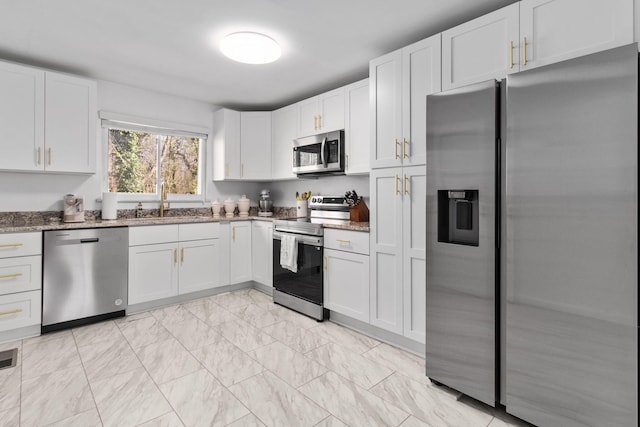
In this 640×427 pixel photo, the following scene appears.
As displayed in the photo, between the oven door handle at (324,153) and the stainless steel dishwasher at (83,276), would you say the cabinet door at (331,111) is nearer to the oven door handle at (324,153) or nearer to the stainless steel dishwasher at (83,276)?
the oven door handle at (324,153)

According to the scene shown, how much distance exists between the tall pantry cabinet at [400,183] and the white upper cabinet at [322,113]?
0.68 meters

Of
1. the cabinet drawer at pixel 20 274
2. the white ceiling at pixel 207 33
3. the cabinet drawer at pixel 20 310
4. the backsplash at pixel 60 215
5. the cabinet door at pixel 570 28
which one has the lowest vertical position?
the cabinet drawer at pixel 20 310

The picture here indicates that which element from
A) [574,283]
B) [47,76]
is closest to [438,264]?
[574,283]

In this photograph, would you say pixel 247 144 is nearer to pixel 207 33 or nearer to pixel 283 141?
pixel 283 141

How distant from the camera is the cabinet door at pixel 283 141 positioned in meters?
4.00

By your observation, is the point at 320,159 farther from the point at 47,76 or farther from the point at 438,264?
the point at 47,76

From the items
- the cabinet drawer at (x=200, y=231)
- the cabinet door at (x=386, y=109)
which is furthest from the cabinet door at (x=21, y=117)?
the cabinet door at (x=386, y=109)

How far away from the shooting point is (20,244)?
8.70ft

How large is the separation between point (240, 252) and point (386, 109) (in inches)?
97.9

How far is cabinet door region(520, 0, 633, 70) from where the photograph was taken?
158 centimetres

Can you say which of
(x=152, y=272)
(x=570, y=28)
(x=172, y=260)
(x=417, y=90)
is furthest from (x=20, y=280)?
(x=570, y=28)

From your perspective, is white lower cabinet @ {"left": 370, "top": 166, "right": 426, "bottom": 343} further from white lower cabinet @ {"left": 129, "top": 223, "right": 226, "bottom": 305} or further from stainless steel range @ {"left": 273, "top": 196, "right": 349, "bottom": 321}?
white lower cabinet @ {"left": 129, "top": 223, "right": 226, "bottom": 305}

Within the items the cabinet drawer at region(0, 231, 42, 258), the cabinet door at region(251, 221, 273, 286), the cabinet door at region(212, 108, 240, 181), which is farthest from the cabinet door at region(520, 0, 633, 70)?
the cabinet drawer at region(0, 231, 42, 258)

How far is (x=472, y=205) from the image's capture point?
1.91 metres
